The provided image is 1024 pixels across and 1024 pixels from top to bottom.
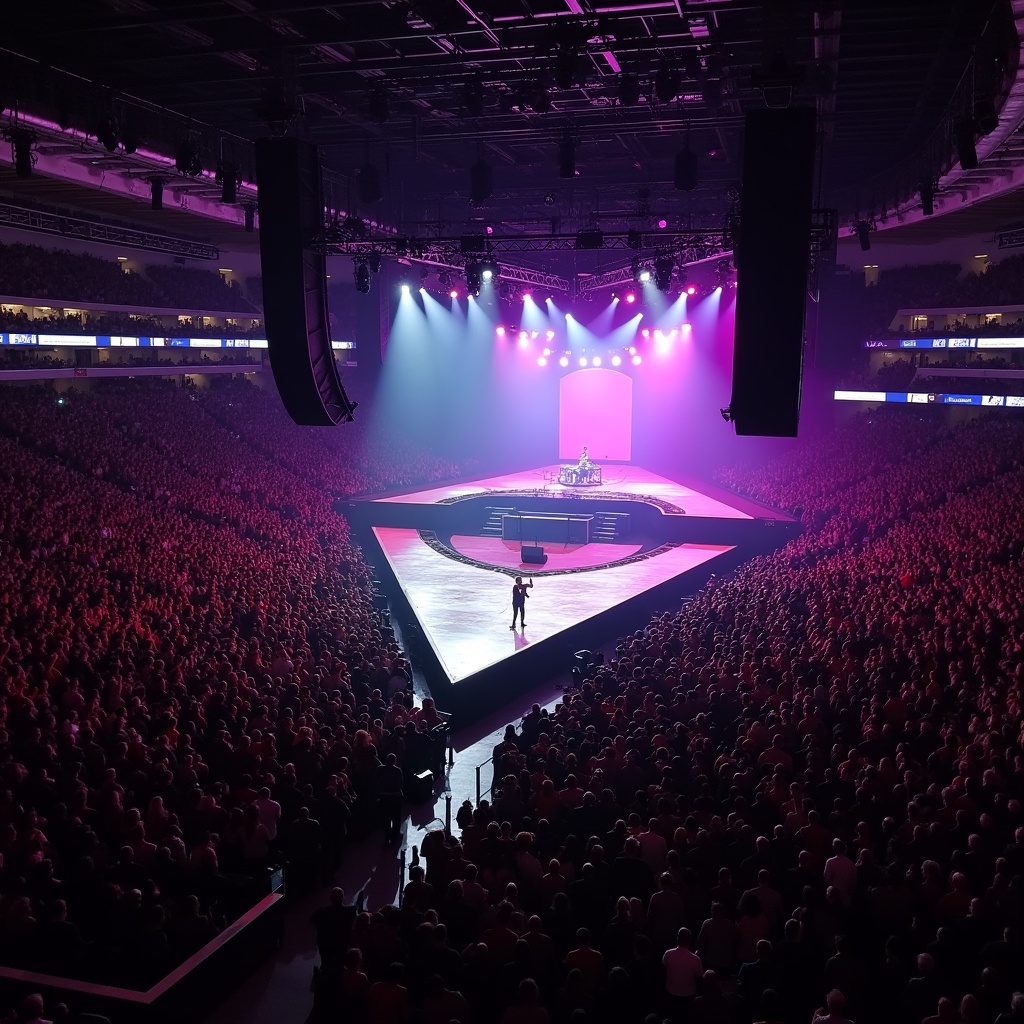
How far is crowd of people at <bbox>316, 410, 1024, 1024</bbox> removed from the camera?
588 centimetres

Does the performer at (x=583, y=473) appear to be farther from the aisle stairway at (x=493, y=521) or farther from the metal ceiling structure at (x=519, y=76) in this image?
the metal ceiling structure at (x=519, y=76)

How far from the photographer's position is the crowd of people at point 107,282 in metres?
25.9

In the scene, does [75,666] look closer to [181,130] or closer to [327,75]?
[327,75]

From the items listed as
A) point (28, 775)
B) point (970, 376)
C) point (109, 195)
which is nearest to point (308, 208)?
point (28, 775)

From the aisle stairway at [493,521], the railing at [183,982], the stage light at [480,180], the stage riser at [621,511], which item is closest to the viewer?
the railing at [183,982]

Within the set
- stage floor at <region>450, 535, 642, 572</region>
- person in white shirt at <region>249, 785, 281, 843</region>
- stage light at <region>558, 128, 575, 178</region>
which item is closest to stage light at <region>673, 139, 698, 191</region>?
stage light at <region>558, 128, 575, 178</region>

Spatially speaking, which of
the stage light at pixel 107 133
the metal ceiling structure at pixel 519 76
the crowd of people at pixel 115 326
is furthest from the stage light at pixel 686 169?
the crowd of people at pixel 115 326

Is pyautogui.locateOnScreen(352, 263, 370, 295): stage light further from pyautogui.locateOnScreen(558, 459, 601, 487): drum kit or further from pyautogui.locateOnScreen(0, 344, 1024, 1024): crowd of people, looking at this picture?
pyautogui.locateOnScreen(558, 459, 601, 487): drum kit

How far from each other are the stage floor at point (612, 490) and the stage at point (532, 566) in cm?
6

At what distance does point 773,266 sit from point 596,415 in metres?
30.2

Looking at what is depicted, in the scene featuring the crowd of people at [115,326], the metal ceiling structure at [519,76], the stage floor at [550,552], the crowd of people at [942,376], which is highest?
the metal ceiling structure at [519,76]

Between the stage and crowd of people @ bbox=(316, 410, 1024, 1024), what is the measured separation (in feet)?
8.76

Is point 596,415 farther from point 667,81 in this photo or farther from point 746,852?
point 746,852

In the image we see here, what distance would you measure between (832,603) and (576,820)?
8.08 m
